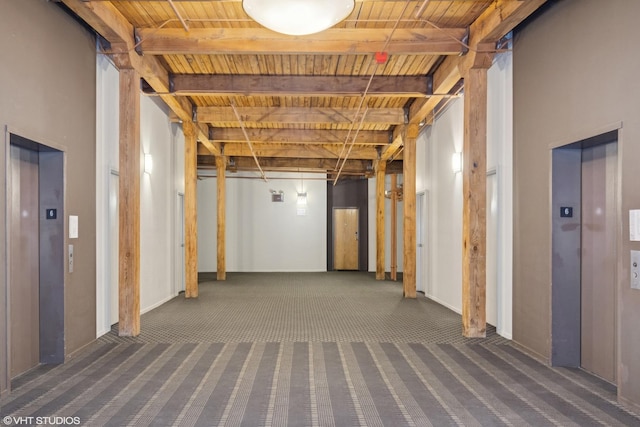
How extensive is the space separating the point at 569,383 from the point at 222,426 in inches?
108

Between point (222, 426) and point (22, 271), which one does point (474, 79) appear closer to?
point (222, 426)

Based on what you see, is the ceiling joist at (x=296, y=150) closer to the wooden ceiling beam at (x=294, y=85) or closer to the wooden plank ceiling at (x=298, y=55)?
the wooden plank ceiling at (x=298, y=55)

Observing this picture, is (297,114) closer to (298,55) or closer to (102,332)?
(298,55)

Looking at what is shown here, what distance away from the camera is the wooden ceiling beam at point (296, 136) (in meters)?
9.58

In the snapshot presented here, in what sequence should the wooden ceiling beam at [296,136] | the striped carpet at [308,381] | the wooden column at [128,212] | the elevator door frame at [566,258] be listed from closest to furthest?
the striped carpet at [308,381]
the elevator door frame at [566,258]
the wooden column at [128,212]
the wooden ceiling beam at [296,136]

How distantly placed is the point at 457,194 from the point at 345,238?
769 cm

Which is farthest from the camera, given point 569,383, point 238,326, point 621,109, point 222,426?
point 238,326

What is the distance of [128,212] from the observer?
5.15 m

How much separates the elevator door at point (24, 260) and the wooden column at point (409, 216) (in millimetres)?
6178

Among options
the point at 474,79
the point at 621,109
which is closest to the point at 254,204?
the point at 474,79

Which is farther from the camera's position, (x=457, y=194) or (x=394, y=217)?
(x=394, y=217)

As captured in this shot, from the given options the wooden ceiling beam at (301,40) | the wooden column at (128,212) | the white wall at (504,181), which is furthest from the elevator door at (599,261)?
the wooden column at (128,212)

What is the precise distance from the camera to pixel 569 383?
3.59m

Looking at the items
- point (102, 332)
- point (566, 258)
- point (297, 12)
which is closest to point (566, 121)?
point (566, 258)
